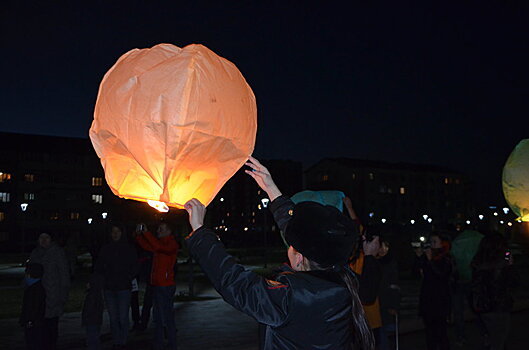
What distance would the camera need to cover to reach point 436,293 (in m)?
6.77

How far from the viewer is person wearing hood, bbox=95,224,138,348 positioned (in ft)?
25.7

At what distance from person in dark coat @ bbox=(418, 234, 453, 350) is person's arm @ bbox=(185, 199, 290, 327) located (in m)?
5.17

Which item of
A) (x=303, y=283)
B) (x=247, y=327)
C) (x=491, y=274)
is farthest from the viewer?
(x=247, y=327)

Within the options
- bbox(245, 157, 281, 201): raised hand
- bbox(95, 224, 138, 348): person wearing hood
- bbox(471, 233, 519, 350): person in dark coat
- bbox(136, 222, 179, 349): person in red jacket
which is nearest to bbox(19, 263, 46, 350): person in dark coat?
bbox(95, 224, 138, 348): person wearing hood

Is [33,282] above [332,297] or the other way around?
the other way around

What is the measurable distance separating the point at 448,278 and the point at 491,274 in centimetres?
92

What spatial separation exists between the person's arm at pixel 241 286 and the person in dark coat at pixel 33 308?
16.8 ft

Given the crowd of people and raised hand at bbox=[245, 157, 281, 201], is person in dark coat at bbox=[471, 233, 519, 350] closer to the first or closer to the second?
the crowd of people

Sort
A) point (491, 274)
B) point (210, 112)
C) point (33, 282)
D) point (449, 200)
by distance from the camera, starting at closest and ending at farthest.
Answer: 1. point (210, 112)
2. point (491, 274)
3. point (33, 282)
4. point (449, 200)

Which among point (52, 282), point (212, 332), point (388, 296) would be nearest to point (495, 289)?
point (388, 296)

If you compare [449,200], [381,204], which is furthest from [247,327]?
[449,200]

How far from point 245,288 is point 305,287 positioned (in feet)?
0.87

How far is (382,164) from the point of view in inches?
3469

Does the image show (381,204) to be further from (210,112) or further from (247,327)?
(210,112)
